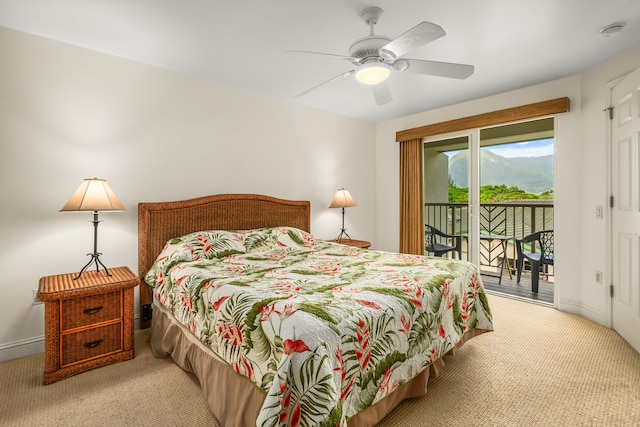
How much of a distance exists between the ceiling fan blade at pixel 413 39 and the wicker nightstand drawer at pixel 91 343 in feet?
8.65

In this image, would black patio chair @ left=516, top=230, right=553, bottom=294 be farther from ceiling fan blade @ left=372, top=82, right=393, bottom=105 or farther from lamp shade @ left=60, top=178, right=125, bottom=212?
lamp shade @ left=60, top=178, right=125, bottom=212

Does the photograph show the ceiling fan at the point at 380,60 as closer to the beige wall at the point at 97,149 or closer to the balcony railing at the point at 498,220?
the beige wall at the point at 97,149

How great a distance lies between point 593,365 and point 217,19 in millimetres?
3575

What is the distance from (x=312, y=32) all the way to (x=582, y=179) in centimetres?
301

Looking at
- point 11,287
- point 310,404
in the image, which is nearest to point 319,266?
point 310,404

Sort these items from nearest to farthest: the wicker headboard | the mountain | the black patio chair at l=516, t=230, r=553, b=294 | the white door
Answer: the white door → the wicker headboard → the black patio chair at l=516, t=230, r=553, b=294 → the mountain

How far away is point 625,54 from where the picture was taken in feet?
8.74

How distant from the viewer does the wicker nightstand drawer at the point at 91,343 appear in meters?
2.06

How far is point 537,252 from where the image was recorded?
4160 mm

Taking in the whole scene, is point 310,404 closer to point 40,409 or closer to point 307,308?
point 307,308

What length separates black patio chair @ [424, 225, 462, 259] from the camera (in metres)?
4.58

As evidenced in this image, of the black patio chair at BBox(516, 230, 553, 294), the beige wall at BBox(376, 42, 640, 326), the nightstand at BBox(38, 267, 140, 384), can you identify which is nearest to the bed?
the nightstand at BBox(38, 267, 140, 384)

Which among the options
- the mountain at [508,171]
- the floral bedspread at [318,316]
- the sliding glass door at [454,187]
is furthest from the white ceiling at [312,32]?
the floral bedspread at [318,316]

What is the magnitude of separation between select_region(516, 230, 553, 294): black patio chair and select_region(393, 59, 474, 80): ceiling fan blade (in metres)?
2.87
